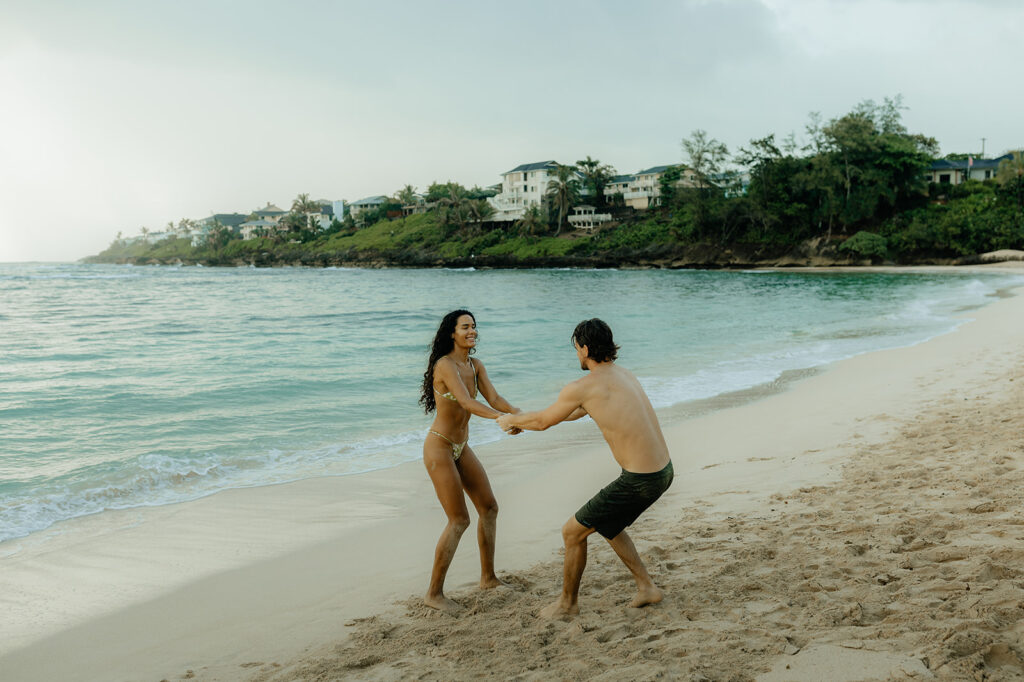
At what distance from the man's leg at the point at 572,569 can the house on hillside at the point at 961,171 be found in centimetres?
8734

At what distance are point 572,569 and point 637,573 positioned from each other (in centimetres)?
38

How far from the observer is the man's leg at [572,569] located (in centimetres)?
388

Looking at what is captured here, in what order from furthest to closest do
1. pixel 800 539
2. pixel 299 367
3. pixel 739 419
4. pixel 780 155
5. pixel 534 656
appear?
pixel 780 155, pixel 299 367, pixel 739 419, pixel 800 539, pixel 534 656

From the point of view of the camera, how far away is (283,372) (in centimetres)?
1503

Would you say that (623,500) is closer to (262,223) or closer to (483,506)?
(483,506)

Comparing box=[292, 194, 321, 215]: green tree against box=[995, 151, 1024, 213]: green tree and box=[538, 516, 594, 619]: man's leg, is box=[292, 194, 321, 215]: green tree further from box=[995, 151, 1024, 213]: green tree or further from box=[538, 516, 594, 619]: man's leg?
box=[538, 516, 594, 619]: man's leg

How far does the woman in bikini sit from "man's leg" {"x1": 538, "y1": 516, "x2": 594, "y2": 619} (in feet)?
2.19

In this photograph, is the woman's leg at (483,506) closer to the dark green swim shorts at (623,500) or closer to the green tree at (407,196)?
the dark green swim shorts at (623,500)

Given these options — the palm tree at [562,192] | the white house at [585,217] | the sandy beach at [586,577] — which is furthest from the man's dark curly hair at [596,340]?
the white house at [585,217]

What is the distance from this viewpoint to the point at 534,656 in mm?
3492

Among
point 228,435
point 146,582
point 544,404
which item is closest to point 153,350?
point 228,435

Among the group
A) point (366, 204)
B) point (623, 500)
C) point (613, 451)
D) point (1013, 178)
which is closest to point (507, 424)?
point (613, 451)

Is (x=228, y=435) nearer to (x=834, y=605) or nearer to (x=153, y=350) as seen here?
(x=834, y=605)

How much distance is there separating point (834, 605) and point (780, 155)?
86192mm
